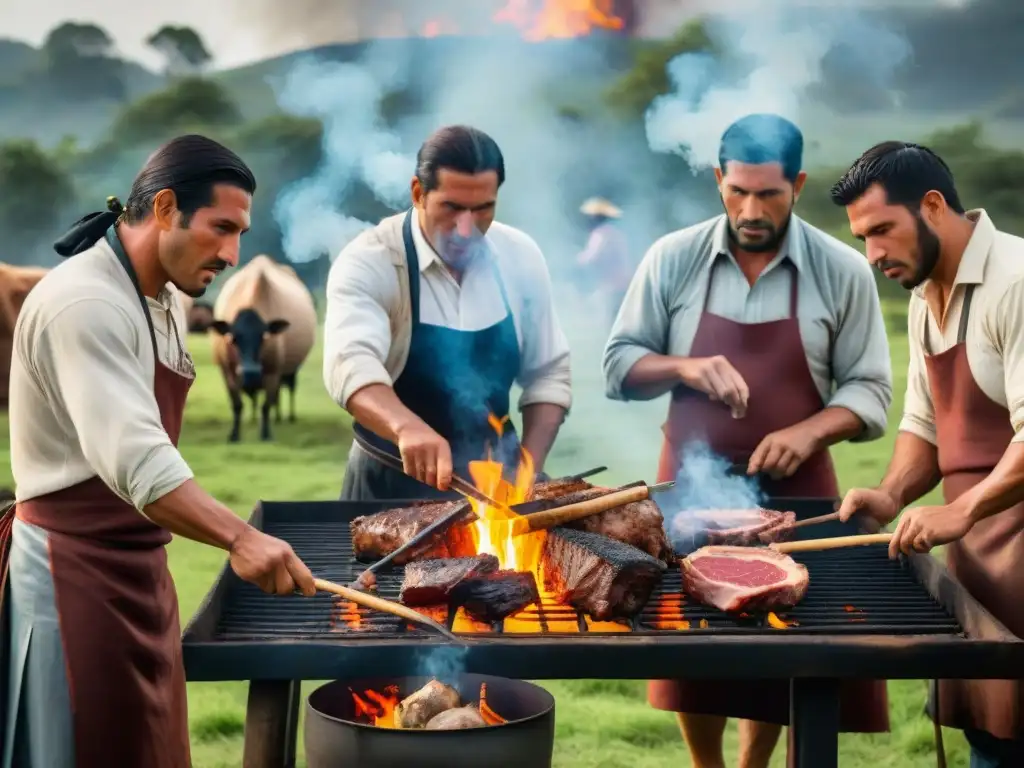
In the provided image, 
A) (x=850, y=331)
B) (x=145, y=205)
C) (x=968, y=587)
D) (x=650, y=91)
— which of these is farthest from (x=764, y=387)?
(x=650, y=91)

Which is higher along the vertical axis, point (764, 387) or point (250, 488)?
point (764, 387)

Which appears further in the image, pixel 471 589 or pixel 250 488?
pixel 250 488

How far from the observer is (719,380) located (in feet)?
15.0

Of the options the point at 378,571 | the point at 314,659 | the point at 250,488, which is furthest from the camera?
the point at 250,488

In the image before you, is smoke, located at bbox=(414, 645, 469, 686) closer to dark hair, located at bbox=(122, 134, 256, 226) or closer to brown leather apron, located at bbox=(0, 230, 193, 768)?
brown leather apron, located at bbox=(0, 230, 193, 768)

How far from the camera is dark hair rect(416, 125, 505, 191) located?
443 cm

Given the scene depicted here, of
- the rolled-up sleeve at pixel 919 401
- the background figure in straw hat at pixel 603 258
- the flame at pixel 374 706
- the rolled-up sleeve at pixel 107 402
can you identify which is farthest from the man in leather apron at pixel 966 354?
the background figure in straw hat at pixel 603 258

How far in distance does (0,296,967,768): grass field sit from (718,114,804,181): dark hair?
6.95ft

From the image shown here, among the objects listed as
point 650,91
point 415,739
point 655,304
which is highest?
point 650,91

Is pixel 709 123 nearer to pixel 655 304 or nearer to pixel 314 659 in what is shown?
pixel 655 304

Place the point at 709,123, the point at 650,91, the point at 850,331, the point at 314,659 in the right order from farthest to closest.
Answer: the point at 650,91
the point at 709,123
the point at 850,331
the point at 314,659

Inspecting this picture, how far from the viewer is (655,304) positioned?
5059mm

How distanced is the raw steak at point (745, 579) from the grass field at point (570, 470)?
7.79 ft

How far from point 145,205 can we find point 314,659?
130 cm
